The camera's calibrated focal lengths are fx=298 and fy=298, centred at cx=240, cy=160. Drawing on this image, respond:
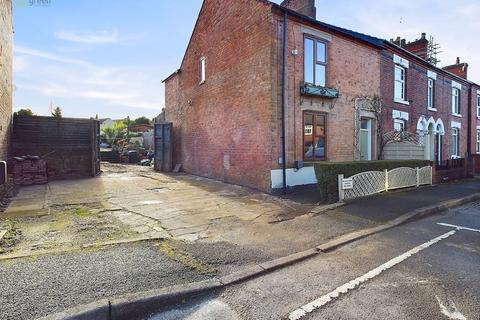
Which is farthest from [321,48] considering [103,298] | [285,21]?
[103,298]

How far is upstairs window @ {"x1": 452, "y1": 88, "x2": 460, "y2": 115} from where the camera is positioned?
20484 millimetres

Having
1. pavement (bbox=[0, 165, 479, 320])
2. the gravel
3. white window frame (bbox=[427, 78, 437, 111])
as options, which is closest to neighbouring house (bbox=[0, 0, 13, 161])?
pavement (bbox=[0, 165, 479, 320])

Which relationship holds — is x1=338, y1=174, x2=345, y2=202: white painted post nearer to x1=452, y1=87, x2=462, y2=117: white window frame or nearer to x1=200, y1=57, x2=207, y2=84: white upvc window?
x1=200, y1=57, x2=207, y2=84: white upvc window

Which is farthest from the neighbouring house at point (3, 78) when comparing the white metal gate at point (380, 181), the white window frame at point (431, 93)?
the white window frame at point (431, 93)

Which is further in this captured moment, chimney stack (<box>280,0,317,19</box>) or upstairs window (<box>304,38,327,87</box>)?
chimney stack (<box>280,0,317,19</box>)

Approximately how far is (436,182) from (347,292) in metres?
12.0

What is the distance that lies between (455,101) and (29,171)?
84.1 ft

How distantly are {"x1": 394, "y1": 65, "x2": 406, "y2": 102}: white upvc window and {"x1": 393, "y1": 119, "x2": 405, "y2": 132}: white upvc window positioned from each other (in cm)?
111

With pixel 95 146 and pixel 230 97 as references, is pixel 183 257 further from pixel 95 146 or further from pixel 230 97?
pixel 95 146

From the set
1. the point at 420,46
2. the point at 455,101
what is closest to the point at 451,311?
the point at 420,46

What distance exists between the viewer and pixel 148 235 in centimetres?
550

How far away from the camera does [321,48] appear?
11703 millimetres

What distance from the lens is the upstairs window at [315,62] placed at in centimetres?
1127

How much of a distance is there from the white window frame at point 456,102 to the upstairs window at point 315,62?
14.1m
